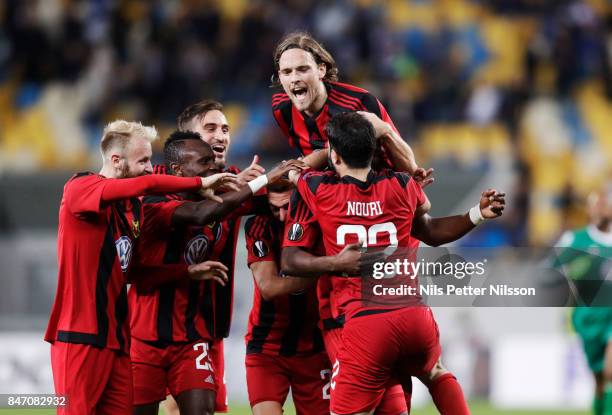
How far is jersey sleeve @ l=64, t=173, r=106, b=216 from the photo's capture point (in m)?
5.43

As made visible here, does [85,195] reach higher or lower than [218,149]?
lower

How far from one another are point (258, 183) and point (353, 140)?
81 centimetres

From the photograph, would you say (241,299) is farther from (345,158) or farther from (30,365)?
(345,158)

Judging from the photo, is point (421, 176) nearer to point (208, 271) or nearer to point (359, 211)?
point (359, 211)

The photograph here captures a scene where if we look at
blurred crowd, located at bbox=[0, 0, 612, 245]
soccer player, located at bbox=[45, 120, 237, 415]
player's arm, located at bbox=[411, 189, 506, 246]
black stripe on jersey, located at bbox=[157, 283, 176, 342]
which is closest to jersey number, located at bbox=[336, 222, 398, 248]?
player's arm, located at bbox=[411, 189, 506, 246]

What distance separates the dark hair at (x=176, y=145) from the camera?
636 cm

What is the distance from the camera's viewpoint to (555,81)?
1517 cm

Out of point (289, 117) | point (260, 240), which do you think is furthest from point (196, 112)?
point (260, 240)

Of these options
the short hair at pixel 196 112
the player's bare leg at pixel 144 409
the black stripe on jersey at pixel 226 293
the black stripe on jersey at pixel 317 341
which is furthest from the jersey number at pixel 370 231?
the short hair at pixel 196 112

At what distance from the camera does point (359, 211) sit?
5332 mm

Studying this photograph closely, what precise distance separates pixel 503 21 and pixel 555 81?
1480 millimetres

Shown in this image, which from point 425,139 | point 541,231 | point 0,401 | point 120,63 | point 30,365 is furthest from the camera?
point 120,63

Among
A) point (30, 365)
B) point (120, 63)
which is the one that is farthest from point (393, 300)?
point (120, 63)

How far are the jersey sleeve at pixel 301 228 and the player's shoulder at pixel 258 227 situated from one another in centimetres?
74
